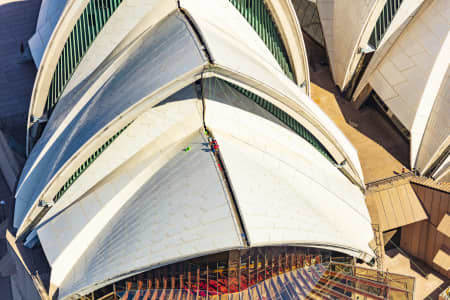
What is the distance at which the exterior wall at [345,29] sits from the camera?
88.8 ft

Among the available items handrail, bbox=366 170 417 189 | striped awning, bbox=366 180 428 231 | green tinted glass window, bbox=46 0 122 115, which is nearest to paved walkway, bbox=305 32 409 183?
handrail, bbox=366 170 417 189

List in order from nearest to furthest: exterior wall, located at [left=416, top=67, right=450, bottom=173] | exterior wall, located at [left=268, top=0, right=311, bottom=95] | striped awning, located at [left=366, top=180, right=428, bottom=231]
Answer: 1. exterior wall, located at [left=268, top=0, right=311, bottom=95]
2. exterior wall, located at [left=416, top=67, right=450, bottom=173]
3. striped awning, located at [left=366, top=180, right=428, bottom=231]

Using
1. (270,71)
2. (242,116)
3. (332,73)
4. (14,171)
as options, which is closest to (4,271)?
(14,171)

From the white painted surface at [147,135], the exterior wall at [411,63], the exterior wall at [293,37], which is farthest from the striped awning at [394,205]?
the white painted surface at [147,135]

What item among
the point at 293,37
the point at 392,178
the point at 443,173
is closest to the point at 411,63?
the point at 443,173

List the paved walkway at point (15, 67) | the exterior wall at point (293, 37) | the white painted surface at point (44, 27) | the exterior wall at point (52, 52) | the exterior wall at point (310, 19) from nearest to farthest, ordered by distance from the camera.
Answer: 1. the exterior wall at point (52, 52)
2. the exterior wall at point (293, 37)
3. the white painted surface at point (44, 27)
4. the paved walkway at point (15, 67)
5. the exterior wall at point (310, 19)

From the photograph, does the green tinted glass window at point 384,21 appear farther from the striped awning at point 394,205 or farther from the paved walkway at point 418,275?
the paved walkway at point 418,275

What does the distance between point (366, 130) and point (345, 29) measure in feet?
18.1

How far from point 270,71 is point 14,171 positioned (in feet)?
51.5

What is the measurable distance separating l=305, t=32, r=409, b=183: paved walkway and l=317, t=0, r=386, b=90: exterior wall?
1048 mm

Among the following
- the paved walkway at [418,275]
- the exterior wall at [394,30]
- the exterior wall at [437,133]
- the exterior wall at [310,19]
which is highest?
the exterior wall at [310,19]

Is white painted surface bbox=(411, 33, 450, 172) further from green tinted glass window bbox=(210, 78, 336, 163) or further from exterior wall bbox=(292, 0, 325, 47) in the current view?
exterior wall bbox=(292, 0, 325, 47)

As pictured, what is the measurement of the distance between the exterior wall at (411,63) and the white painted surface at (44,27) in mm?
16799

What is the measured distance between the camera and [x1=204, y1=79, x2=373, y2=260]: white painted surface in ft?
71.0
